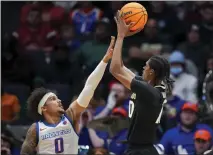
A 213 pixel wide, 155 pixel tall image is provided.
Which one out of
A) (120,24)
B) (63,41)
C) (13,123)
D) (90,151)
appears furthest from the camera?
(63,41)

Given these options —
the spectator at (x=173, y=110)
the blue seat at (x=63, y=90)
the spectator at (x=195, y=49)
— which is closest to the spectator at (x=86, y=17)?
the spectator at (x=195, y=49)

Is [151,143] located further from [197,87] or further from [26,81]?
[26,81]

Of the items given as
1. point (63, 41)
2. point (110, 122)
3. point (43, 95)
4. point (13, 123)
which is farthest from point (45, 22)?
point (43, 95)

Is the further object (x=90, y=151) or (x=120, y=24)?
(x=90, y=151)

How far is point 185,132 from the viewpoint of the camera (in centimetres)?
1090

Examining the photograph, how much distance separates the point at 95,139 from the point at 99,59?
2193mm

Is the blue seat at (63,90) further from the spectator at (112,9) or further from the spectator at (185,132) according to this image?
the spectator at (112,9)

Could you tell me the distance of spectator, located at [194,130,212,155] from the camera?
1036cm

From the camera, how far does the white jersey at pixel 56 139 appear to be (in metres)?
7.08

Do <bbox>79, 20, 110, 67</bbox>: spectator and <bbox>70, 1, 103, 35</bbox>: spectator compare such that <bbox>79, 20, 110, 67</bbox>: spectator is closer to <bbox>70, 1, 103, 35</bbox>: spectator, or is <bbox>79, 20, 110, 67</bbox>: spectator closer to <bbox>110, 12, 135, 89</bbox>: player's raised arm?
<bbox>70, 1, 103, 35</bbox>: spectator

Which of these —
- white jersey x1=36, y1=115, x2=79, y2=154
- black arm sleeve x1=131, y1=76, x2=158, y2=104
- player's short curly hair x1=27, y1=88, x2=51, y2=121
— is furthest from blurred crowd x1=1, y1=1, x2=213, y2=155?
black arm sleeve x1=131, y1=76, x2=158, y2=104

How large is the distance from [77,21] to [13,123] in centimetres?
289

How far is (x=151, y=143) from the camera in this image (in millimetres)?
7273

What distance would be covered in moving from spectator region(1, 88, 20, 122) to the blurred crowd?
0.02 metres
